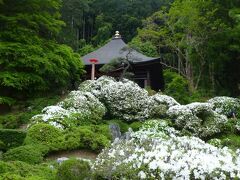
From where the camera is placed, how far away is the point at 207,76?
A: 25.8 metres

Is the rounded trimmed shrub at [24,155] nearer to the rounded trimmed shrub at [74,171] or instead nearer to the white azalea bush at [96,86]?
the rounded trimmed shrub at [74,171]

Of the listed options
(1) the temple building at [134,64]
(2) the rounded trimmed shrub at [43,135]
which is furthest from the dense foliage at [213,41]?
(2) the rounded trimmed shrub at [43,135]

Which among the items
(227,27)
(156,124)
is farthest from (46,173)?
(227,27)

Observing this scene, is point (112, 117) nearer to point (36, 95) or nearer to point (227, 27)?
point (36, 95)

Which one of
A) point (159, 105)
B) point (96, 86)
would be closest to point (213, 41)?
point (159, 105)

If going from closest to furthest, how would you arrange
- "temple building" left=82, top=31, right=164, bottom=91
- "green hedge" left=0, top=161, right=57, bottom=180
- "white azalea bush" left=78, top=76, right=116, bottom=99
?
"green hedge" left=0, top=161, right=57, bottom=180, "white azalea bush" left=78, top=76, right=116, bottom=99, "temple building" left=82, top=31, right=164, bottom=91

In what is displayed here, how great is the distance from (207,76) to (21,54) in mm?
12414

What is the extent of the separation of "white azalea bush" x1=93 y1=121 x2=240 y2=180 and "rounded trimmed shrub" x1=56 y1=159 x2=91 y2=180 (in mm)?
377

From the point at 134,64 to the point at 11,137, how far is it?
14.1 m

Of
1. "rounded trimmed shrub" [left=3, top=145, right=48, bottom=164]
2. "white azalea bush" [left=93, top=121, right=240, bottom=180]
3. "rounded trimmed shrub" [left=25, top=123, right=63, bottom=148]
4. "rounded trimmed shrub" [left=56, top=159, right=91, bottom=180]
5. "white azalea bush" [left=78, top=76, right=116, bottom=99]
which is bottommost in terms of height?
"white azalea bush" [left=78, top=76, right=116, bottom=99]

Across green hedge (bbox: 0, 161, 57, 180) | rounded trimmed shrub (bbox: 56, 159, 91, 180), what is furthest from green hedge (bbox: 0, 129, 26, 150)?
rounded trimmed shrub (bbox: 56, 159, 91, 180)

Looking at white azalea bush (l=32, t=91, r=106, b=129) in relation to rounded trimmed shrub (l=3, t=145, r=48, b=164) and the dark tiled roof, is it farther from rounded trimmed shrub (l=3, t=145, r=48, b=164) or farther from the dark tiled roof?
the dark tiled roof

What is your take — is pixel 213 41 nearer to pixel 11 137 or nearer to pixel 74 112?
pixel 74 112

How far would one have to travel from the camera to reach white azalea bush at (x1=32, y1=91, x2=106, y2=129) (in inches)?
523
